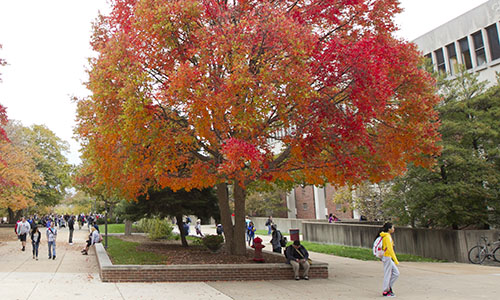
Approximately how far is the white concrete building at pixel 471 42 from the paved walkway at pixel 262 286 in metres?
17.4

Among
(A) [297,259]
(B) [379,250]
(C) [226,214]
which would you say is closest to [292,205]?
(C) [226,214]

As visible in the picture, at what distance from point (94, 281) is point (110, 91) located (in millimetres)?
5287

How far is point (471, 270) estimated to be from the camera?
48.9 feet

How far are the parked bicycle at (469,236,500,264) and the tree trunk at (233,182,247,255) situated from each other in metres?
9.82

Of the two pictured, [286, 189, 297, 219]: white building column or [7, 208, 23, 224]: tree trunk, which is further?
[7, 208, 23, 224]: tree trunk

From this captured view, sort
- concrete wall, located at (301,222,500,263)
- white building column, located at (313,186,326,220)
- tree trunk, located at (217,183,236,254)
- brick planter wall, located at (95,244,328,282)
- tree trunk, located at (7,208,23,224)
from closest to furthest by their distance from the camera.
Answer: brick planter wall, located at (95,244,328,282) → tree trunk, located at (217,183,236,254) → concrete wall, located at (301,222,500,263) → white building column, located at (313,186,326,220) → tree trunk, located at (7,208,23,224)

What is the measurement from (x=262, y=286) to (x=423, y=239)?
11.7 metres

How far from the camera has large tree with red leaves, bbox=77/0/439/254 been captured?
34.5 ft

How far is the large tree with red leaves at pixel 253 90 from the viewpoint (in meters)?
10.5

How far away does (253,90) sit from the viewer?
10688 mm

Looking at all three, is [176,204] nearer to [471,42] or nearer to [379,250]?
[379,250]

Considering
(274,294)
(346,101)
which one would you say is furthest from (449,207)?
(274,294)

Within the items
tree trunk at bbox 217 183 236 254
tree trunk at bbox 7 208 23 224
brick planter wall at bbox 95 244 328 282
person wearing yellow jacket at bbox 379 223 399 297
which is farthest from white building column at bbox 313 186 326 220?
tree trunk at bbox 7 208 23 224

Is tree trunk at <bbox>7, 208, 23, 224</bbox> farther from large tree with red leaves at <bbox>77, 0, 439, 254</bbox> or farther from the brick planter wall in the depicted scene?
the brick planter wall
